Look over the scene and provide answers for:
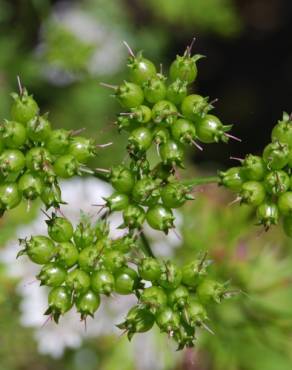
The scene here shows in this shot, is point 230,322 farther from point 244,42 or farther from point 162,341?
point 244,42

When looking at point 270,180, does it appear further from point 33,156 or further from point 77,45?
point 77,45

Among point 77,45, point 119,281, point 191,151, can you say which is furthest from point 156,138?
point 191,151

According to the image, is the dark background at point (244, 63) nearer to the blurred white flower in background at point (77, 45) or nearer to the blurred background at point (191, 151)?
the blurred background at point (191, 151)

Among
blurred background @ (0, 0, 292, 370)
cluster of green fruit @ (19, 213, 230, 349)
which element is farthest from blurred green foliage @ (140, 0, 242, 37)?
cluster of green fruit @ (19, 213, 230, 349)

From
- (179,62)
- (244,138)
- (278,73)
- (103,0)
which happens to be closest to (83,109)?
(103,0)

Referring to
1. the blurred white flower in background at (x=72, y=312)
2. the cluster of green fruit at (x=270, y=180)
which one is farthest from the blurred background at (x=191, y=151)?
the cluster of green fruit at (x=270, y=180)
